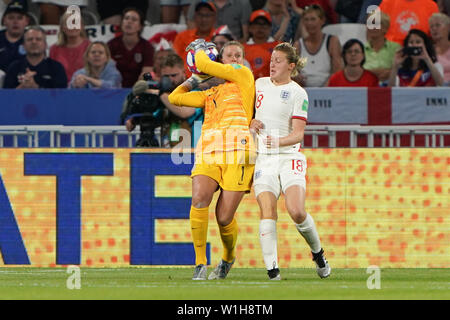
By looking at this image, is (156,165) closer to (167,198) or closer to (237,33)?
(167,198)

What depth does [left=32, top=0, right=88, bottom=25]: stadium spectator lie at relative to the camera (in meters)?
17.7

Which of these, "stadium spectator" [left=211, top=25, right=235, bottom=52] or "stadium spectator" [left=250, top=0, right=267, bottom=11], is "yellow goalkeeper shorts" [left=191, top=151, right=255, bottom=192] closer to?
"stadium spectator" [left=211, top=25, right=235, bottom=52]

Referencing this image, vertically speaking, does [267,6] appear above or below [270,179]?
above

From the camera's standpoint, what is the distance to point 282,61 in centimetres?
1043

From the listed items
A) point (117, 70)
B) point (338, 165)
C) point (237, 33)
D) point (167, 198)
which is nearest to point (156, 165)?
point (167, 198)

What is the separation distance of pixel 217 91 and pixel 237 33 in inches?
257

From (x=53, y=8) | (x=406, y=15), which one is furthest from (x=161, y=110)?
(x=53, y=8)

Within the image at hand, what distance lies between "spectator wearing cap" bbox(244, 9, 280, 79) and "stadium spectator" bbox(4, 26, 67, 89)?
8.49ft

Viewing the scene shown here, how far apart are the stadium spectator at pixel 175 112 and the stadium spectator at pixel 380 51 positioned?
4027mm

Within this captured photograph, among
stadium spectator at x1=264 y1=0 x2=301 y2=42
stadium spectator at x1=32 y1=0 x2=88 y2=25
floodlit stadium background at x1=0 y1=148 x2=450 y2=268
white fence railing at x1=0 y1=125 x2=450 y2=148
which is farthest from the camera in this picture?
stadium spectator at x1=32 y1=0 x2=88 y2=25

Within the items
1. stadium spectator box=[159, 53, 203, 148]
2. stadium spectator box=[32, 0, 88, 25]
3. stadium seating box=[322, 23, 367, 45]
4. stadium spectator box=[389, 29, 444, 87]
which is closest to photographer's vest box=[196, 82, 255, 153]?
stadium spectator box=[159, 53, 203, 148]

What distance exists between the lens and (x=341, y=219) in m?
13.2

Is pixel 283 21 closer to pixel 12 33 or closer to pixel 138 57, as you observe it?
pixel 138 57

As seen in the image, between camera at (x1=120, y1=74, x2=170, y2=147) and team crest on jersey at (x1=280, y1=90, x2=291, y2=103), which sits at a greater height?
team crest on jersey at (x1=280, y1=90, x2=291, y2=103)
